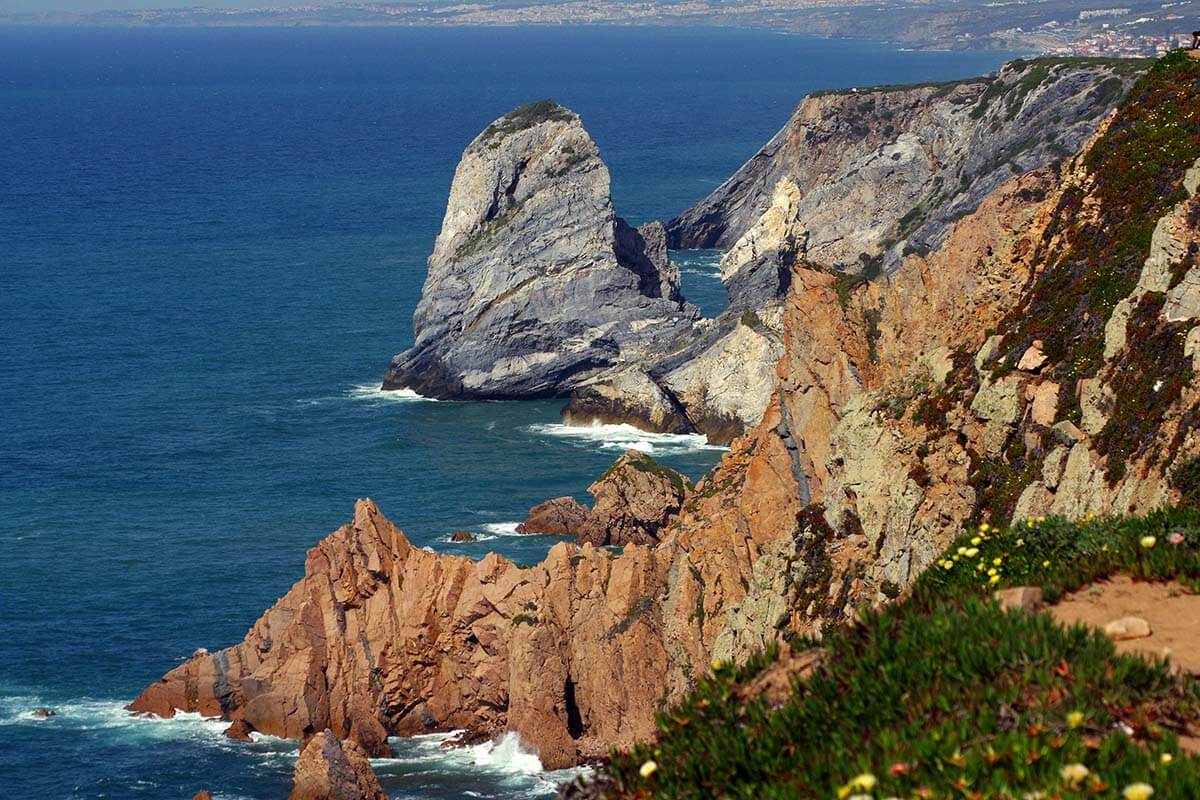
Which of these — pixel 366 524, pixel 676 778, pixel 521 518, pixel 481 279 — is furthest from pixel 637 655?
pixel 481 279

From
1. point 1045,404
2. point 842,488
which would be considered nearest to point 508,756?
point 842,488

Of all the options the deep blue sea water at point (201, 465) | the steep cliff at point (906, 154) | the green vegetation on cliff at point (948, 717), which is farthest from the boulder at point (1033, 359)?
the steep cliff at point (906, 154)

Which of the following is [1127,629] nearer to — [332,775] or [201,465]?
[332,775]

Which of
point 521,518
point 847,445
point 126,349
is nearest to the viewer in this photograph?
point 847,445

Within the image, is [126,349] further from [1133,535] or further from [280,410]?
[1133,535]

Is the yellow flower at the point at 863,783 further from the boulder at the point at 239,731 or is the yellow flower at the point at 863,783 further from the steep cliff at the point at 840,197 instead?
the steep cliff at the point at 840,197

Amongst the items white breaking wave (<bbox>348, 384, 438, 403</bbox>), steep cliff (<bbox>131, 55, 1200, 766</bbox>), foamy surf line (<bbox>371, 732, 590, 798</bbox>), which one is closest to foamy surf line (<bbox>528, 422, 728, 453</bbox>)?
white breaking wave (<bbox>348, 384, 438, 403</bbox>)

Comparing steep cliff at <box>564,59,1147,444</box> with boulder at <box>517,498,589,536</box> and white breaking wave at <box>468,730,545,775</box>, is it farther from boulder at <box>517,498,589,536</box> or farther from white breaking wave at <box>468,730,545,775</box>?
white breaking wave at <box>468,730,545,775</box>
